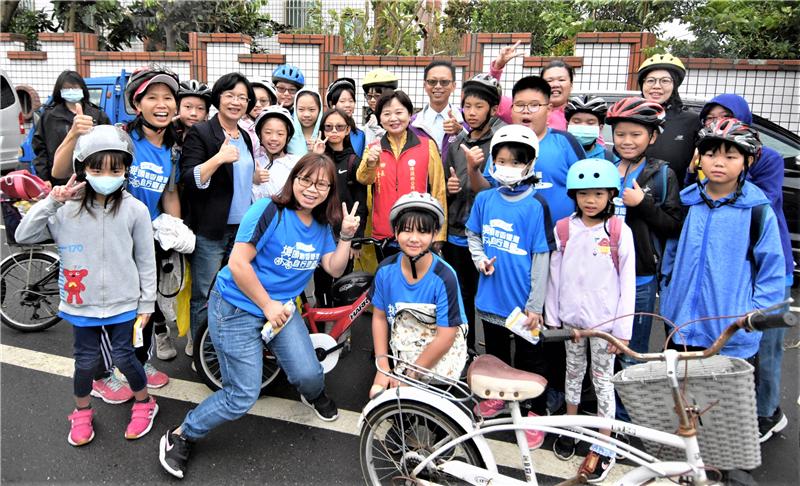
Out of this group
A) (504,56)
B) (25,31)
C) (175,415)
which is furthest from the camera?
(25,31)

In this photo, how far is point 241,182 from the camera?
384 cm

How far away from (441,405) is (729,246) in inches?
68.8

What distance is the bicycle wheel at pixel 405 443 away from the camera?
2.54 m

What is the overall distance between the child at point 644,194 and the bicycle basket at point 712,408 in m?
1.22

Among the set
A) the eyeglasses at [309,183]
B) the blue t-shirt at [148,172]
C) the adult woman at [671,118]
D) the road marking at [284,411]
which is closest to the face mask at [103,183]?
the blue t-shirt at [148,172]

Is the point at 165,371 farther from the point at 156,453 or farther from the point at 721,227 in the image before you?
the point at 721,227

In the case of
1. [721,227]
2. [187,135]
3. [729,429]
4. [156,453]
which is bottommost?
[156,453]

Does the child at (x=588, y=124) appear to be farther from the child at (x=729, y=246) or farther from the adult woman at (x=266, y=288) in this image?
the adult woman at (x=266, y=288)

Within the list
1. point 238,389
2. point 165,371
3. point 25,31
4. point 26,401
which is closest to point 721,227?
point 238,389

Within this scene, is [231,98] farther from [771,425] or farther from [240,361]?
[771,425]

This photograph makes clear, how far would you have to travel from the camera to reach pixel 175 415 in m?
3.50

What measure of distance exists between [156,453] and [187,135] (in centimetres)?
201

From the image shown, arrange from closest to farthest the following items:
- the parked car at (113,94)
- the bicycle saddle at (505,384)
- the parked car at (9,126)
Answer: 1. the bicycle saddle at (505,384)
2. the parked car at (9,126)
3. the parked car at (113,94)

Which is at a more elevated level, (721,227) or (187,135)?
(187,135)
